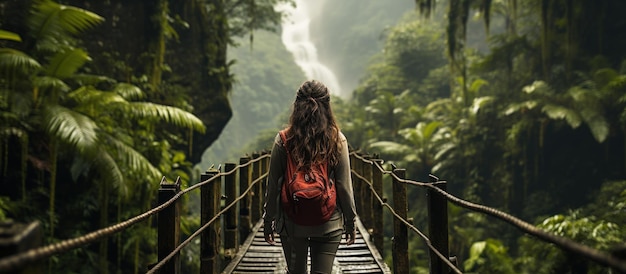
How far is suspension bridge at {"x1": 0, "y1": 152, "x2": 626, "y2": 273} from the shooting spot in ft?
4.55

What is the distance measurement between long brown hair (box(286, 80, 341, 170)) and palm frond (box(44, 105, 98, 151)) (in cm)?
479

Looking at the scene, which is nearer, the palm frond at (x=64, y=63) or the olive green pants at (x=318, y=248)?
the olive green pants at (x=318, y=248)

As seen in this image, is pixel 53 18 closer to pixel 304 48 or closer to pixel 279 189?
pixel 279 189

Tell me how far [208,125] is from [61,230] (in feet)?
22.9

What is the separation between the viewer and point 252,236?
634 centimetres

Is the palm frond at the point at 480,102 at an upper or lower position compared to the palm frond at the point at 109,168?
upper

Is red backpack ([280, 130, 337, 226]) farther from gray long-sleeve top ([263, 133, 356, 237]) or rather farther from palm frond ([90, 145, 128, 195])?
palm frond ([90, 145, 128, 195])

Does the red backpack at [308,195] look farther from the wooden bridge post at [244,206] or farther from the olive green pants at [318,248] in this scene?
the wooden bridge post at [244,206]

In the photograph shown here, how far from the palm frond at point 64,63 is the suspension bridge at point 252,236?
3.03 metres

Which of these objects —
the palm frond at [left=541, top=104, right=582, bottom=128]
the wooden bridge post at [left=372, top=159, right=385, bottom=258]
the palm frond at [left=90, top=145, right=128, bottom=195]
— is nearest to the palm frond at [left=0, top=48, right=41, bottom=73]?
the palm frond at [left=90, top=145, right=128, bottom=195]

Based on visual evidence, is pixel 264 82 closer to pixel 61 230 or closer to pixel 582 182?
pixel 582 182

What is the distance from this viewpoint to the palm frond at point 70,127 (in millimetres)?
6887

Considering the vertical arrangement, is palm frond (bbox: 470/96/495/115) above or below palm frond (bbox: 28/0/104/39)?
below

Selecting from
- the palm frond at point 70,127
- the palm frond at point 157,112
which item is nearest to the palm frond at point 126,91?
the palm frond at point 157,112
